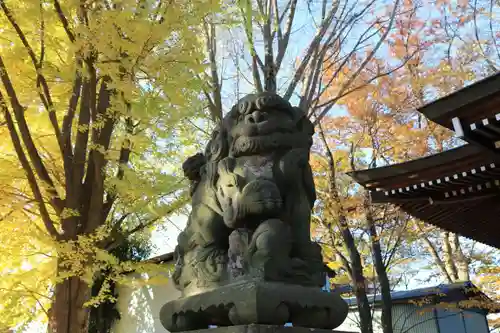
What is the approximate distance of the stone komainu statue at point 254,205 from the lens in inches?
105

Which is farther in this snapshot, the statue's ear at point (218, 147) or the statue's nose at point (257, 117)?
the statue's ear at point (218, 147)

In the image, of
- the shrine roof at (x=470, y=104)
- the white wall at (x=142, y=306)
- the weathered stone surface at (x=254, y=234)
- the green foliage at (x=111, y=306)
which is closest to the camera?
the weathered stone surface at (x=254, y=234)

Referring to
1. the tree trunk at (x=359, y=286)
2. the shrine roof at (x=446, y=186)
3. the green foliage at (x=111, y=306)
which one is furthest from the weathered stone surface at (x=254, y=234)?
the green foliage at (x=111, y=306)

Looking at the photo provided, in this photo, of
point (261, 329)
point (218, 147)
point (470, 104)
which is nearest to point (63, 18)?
point (218, 147)

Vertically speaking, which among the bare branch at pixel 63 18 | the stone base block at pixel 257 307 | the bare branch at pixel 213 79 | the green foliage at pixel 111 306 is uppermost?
the bare branch at pixel 213 79

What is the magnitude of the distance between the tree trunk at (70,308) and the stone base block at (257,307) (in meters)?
1.95

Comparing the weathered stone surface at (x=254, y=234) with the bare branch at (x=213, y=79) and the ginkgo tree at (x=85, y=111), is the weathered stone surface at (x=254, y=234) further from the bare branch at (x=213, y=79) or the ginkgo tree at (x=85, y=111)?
the bare branch at (x=213, y=79)

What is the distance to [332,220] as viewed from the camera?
30.7 feet

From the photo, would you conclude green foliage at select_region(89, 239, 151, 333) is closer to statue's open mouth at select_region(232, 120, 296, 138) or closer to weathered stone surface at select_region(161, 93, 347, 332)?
weathered stone surface at select_region(161, 93, 347, 332)

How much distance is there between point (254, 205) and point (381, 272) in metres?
7.12

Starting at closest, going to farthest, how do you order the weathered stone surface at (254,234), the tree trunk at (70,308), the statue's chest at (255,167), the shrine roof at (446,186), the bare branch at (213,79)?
1. the weathered stone surface at (254,234)
2. the statue's chest at (255,167)
3. the tree trunk at (70,308)
4. the shrine roof at (446,186)
5. the bare branch at (213,79)

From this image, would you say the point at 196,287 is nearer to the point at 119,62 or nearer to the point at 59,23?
the point at 119,62

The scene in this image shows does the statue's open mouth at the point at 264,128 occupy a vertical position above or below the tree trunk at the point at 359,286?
above

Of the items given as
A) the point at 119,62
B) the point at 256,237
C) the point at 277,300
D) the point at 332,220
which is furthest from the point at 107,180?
the point at 332,220
